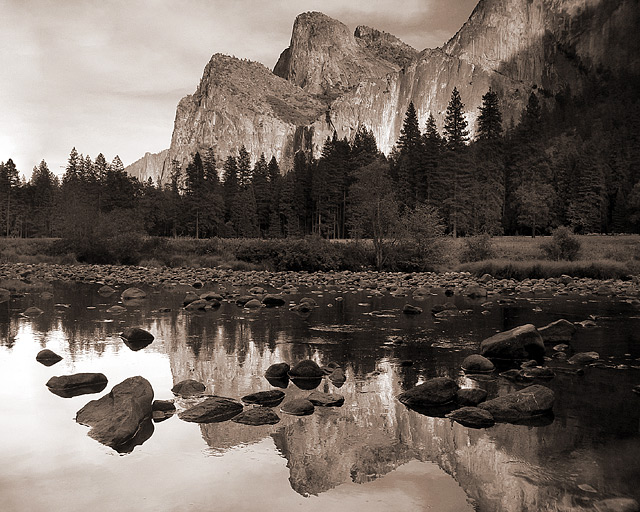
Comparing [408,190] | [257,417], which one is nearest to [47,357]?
[257,417]

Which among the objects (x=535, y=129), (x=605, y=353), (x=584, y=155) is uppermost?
(x=535, y=129)

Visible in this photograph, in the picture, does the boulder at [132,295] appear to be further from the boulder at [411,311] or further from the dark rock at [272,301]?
the boulder at [411,311]

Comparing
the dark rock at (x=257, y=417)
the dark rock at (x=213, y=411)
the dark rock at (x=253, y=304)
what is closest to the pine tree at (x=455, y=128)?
the dark rock at (x=253, y=304)

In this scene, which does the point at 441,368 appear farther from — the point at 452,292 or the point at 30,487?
the point at 452,292

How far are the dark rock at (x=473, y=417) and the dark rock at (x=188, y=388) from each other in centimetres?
333

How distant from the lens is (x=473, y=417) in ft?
20.2

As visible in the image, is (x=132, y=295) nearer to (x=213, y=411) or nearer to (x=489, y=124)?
(x=213, y=411)

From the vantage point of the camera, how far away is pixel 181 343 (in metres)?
10.6

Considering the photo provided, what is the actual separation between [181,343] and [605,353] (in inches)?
318

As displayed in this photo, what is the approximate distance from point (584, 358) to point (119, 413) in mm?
7490

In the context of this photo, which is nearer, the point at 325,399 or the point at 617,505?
the point at 617,505

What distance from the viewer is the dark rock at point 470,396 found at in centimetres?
677

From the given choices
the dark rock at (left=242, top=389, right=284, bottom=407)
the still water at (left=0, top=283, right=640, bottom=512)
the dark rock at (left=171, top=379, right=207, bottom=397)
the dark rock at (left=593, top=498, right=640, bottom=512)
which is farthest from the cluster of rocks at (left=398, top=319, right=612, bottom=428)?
the dark rock at (left=171, top=379, right=207, bottom=397)

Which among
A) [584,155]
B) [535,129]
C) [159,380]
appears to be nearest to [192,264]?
[159,380]
